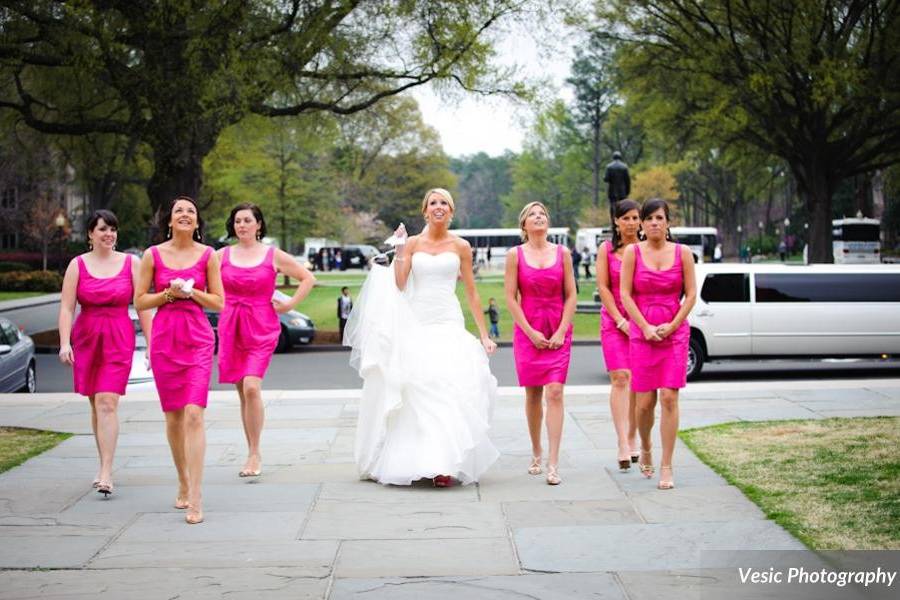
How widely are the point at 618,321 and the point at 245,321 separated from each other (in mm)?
2898

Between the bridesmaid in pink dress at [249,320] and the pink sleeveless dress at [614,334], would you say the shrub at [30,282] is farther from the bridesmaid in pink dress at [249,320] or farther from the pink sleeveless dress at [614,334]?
the pink sleeveless dress at [614,334]

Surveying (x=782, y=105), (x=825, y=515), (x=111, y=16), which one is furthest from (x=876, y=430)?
→ (x=782, y=105)

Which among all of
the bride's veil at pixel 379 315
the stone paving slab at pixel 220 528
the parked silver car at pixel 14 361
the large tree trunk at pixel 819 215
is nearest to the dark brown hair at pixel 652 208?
the bride's veil at pixel 379 315

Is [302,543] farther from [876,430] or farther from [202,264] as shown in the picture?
[876,430]

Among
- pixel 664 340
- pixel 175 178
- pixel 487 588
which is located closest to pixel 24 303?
pixel 175 178

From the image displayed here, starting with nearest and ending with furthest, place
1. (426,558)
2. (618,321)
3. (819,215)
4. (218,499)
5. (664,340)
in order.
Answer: (426,558) → (218,499) → (664,340) → (618,321) → (819,215)

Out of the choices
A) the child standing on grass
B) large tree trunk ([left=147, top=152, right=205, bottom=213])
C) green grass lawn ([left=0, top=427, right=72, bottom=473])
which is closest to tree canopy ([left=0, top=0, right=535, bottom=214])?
large tree trunk ([left=147, top=152, right=205, bottom=213])

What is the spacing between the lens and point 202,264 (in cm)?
775

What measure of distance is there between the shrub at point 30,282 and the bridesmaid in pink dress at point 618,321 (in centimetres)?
4924

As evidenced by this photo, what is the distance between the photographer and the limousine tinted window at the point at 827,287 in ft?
58.1

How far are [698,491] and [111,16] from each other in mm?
22728

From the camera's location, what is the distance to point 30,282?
54.7m

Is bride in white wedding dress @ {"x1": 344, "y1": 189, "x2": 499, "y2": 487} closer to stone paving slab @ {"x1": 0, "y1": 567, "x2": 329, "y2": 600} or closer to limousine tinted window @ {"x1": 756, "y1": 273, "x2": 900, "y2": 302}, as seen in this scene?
stone paving slab @ {"x1": 0, "y1": 567, "x2": 329, "y2": 600}

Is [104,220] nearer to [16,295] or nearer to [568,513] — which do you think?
[568,513]
